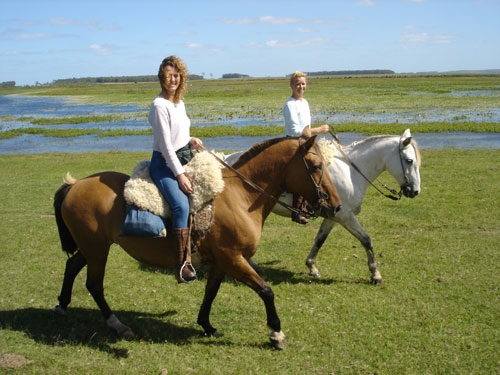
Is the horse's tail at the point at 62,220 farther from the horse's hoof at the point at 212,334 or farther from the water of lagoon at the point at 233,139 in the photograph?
the water of lagoon at the point at 233,139

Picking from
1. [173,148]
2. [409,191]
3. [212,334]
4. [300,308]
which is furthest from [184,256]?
[409,191]

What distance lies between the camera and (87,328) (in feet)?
20.9

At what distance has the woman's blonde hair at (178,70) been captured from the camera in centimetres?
532

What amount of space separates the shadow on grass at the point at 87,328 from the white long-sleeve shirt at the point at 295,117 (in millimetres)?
3493

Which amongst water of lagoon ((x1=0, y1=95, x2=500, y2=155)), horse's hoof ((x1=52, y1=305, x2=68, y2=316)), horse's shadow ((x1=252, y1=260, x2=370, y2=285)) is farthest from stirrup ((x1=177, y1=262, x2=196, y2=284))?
water of lagoon ((x1=0, y1=95, x2=500, y2=155))

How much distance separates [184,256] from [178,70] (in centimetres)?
218

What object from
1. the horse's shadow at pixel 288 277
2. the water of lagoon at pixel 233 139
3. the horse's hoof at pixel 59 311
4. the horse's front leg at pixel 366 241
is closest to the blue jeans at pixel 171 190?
the horse's hoof at pixel 59 311

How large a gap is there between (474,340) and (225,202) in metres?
3.59

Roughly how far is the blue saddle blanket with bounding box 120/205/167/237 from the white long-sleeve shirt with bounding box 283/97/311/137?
3189mm

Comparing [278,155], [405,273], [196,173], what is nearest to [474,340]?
[405,273]

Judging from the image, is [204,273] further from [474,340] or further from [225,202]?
[474,340]

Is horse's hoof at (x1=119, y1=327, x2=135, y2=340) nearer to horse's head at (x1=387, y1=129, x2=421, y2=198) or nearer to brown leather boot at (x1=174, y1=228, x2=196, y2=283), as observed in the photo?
brown leather boot at (x1=174, y1=228, x2=196, y2=283)

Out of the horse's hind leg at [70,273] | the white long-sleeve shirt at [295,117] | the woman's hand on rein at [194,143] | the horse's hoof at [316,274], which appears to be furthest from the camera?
the horse's hoof at [316,274]

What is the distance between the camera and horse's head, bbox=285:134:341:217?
18.2 feet
